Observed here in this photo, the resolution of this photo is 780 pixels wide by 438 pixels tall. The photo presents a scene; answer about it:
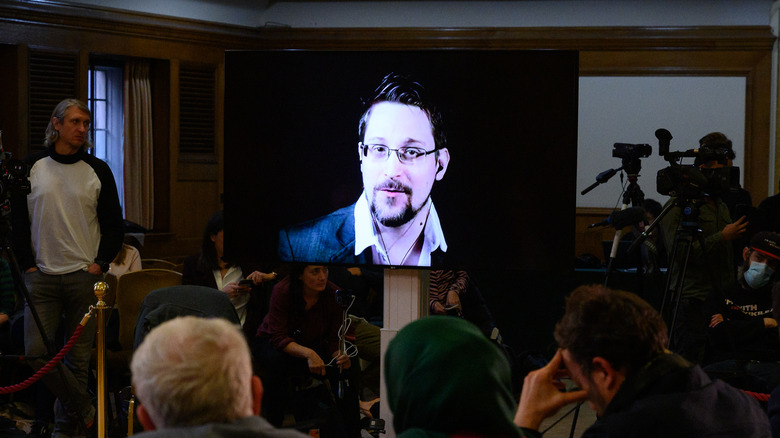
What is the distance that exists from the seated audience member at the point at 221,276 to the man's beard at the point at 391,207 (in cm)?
145

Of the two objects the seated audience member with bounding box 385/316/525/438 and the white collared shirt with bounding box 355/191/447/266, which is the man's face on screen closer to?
the white collared shirt with bounding box 355/191/447/266

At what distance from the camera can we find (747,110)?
792 cm

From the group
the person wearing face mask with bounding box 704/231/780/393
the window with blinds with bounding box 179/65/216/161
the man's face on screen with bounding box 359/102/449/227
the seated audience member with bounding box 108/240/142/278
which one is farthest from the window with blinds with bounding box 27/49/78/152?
the person wearing face mask with bounding box 704/231/780/393

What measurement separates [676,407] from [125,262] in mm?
4790

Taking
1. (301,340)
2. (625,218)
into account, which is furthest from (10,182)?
(625,218)

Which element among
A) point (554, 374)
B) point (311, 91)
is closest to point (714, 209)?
point (311, 91)

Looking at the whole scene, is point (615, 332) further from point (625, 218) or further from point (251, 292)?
point (251, 292)

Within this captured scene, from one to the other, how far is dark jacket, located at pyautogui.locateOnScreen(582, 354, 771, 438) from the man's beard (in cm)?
177

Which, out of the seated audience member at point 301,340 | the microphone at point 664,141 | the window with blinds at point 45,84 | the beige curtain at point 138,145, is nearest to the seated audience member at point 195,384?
the seated audience member at point 301,340

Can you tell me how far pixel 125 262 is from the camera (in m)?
5.97

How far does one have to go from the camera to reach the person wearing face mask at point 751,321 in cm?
443

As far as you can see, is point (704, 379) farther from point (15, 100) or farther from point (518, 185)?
point (15, 100)

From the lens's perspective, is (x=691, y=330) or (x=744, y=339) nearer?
(x=744, y=339)

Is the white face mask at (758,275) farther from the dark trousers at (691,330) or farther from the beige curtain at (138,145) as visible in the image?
the beige curtain at (138,145)
